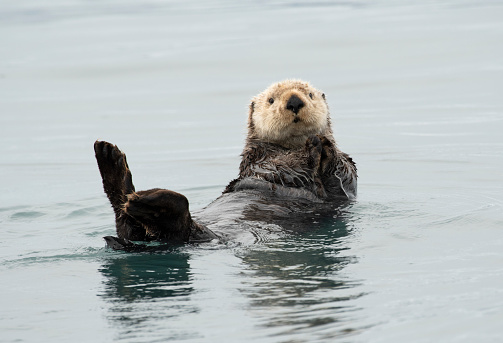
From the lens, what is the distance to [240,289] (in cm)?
378

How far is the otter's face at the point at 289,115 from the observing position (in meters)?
5.79

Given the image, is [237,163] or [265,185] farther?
[237,163]

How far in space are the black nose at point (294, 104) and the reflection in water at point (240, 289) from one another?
3.77 ft

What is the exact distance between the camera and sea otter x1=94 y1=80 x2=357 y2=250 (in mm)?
4340

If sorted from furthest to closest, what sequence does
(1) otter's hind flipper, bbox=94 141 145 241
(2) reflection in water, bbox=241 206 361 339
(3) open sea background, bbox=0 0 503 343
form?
1. (1) otter's hind flipper, bbox=94 141 145 241
2. (3) open sea background, bbox=0 0 503 343
3. (2) reflection in water, bbox=241 206 361 339

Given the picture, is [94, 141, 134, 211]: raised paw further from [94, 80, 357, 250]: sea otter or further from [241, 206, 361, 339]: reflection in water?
[241, 206, 361, 339]: reflection in water

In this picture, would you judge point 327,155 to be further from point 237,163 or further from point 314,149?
point 237,163

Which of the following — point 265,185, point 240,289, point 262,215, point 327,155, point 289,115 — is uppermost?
point 289,115

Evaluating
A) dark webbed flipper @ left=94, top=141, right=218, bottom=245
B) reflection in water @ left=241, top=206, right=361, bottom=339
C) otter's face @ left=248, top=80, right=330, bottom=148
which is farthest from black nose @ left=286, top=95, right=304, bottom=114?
dark webbed flipper @ left=94, top=141, right=218, bottom=245

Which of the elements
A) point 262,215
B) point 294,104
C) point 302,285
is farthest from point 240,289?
point 294,104

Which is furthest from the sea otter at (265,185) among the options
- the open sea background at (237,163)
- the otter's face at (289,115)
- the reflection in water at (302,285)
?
the reflection in water at (302,285)

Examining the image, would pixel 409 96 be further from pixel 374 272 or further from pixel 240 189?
pixel 374 272

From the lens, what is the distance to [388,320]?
3.28m

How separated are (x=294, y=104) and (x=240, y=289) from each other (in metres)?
2.25
